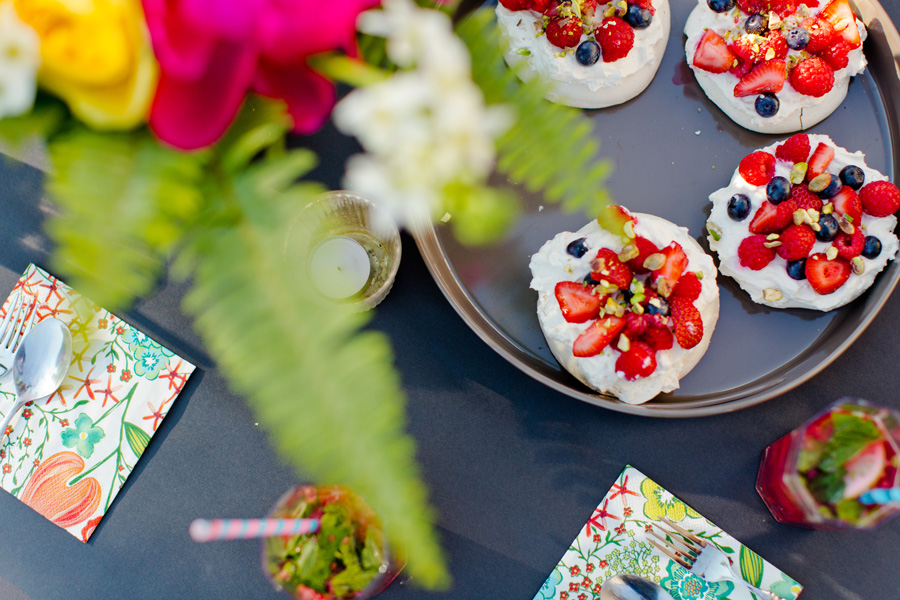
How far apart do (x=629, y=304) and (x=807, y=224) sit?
38 centimetres

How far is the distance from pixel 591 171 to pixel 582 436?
0.84m

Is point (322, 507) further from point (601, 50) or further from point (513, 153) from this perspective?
point (601, 50)

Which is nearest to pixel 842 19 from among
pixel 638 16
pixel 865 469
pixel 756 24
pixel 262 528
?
pixel 756 24

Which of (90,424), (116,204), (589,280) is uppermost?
(589,280)

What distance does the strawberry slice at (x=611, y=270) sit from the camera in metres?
1.07

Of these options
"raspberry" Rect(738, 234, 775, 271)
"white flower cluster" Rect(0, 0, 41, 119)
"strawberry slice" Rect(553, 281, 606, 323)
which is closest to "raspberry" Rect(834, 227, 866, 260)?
"raspberry" Rect(738, 234, 775, 271)

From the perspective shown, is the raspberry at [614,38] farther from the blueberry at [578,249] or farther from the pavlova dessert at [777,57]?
the blueberry at [578,249]

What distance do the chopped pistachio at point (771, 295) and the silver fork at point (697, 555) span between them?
0.48m

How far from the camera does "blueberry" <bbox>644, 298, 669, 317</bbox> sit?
1057 mm

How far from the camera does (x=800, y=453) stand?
109cm

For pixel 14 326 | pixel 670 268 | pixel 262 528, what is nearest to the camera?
pixel 262 528

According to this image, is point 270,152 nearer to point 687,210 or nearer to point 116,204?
point 116,204

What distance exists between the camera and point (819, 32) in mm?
1112

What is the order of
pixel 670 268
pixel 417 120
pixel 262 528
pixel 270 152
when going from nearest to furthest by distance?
1. pixel 417 120
2. pixel 270 152
3. pixel 262 528
4. pixel 670 268
